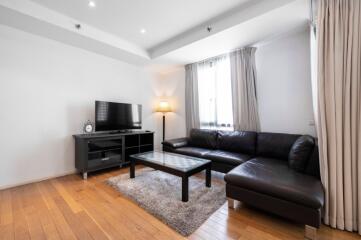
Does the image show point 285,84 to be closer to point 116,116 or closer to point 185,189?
point 185,189

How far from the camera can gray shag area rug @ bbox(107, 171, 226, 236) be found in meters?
1.76

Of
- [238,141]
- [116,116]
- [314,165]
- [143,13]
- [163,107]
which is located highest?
[143,13]

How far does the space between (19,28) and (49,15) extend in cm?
66

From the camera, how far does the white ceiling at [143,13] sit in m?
2.29

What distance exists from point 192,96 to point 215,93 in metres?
0.62

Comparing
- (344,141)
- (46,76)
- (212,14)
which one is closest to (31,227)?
(46,76)

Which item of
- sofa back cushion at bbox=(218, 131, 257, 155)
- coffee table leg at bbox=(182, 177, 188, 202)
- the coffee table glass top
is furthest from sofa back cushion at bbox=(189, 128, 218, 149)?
coffee table leg at bbox=(182, 177, 188, 202)

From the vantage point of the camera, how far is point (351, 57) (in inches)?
62.7

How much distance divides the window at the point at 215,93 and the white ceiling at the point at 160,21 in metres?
0.46

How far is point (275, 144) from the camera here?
8.79 feet

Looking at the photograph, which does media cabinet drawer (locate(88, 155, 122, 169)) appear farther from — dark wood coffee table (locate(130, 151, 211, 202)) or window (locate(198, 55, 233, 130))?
window (locate(198, 55, 233, 130))

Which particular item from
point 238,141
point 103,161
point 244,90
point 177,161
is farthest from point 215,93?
point 103,161

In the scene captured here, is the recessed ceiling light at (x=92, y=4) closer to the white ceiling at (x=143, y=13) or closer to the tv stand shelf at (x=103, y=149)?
the white ceiling at (x=143, y=13)

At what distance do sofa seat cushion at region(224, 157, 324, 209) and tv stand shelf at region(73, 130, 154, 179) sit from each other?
2357mm
